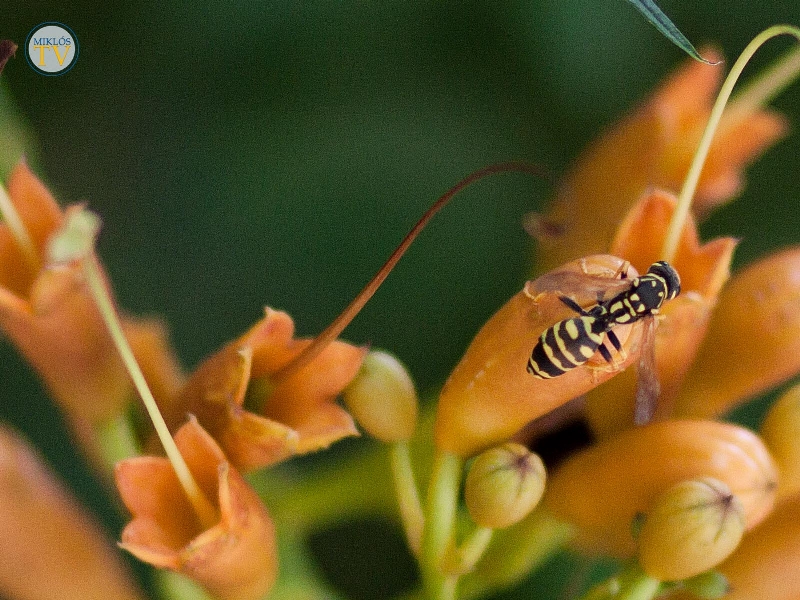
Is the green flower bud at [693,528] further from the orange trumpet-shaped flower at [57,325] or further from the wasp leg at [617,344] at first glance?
the orange trumpet-shaped flower at [57,325]

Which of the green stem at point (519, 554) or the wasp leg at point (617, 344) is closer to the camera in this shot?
the wasp leg at point (617, 344)

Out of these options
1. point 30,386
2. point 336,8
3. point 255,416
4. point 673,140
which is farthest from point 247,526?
point 336,8

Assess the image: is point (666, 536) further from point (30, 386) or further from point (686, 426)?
point (30, 386)

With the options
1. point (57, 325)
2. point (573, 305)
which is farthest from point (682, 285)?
point (57, 325)

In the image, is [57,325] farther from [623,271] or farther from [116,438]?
[623,271]

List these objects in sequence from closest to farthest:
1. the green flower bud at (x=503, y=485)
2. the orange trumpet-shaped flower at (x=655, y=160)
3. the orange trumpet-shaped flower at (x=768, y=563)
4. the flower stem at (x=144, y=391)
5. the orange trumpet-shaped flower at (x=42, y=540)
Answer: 1. the flower stem at (x=144, y=391)
2. the green flower bud at (x=503, y=485)
3. the orange trumpet-shaped flower at (x=768, y=563)
4. the orange trumpet-shaped flower at (x=42, y=540)
5. the orange trumpet-shaped flower at (x=655, y=160)

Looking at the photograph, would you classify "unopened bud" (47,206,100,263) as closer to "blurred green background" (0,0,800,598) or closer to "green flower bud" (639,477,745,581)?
"green flower bud" (639,477,745,581)

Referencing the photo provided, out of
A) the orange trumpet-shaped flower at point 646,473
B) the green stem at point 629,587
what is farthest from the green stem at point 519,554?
the green stem at point 629,587

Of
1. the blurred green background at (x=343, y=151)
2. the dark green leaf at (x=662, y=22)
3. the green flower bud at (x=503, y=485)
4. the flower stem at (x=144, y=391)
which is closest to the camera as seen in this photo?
the dark green leaf at (x=662, y=22)
